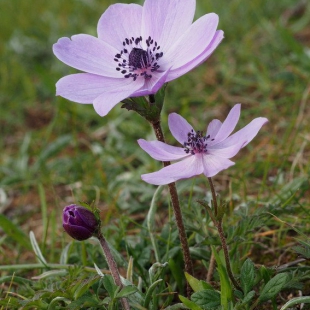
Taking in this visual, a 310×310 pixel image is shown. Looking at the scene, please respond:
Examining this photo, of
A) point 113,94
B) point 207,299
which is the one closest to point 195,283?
point 207,299

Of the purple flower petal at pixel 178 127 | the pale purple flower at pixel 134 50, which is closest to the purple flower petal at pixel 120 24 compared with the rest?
the pale purple flower at pixel 134 50

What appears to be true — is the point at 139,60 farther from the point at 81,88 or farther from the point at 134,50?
the point at 81,88

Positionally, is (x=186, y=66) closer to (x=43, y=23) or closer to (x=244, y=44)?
(x=244, y=44)

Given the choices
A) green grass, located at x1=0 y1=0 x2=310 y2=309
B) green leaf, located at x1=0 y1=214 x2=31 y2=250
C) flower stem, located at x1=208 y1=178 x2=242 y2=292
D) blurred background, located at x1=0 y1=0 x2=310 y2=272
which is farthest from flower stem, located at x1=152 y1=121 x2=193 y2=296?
green leaf, located at x1=0 y1=214 x2=31 y2=250

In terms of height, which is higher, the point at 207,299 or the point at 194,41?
the point at 194,41

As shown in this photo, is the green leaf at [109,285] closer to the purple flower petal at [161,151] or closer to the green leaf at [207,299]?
the green leaf at [207,299]

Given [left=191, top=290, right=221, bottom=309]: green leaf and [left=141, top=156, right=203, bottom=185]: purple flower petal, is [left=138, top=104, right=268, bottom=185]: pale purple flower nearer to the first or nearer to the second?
[left=141, top=156, right=203, bottom=185]: purple flower petal
